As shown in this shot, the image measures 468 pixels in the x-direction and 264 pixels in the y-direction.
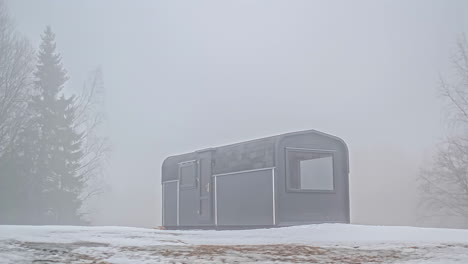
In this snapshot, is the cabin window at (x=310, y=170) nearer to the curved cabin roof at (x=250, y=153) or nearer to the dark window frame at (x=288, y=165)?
the dark window frame at (x=288, y=165)

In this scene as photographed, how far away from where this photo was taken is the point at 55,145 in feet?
99.1

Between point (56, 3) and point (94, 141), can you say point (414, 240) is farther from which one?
point (56, 3)

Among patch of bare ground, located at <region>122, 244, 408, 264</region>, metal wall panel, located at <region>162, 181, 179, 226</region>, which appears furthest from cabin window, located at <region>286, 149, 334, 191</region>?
patch of bare ground, located at <region>122, 244, 408, 264</region>

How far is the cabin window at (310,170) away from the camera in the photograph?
1409 centimetres

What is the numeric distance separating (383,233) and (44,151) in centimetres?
2363

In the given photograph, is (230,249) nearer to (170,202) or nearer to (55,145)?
(170,202)

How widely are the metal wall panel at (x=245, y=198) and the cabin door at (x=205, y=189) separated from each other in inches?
11.4

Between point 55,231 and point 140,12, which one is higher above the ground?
point 140,12

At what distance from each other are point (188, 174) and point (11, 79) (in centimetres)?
1273

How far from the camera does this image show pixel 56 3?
1705 inches

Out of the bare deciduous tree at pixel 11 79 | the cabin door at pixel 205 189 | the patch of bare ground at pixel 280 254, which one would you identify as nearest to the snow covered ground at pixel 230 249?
the patch of bare ground at pixel 280 254

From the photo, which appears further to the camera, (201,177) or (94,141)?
(94,141)

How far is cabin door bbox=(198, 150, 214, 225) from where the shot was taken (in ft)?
50.4

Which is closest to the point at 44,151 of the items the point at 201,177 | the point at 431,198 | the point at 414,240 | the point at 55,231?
the point at 201,177
